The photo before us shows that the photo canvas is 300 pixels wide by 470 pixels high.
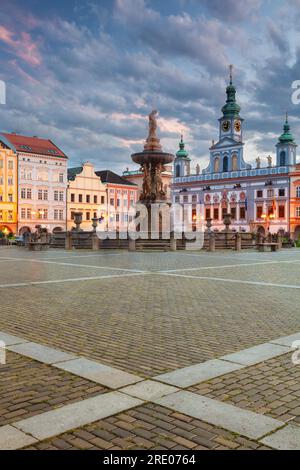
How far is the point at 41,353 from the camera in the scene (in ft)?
19.1

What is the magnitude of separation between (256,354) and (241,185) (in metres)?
82.2

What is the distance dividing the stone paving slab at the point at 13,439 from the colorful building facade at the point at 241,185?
250 ft

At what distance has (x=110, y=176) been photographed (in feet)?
281

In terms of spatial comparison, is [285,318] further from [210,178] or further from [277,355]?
[210,178]

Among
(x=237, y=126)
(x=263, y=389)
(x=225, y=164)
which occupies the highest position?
(x=237, y=126)

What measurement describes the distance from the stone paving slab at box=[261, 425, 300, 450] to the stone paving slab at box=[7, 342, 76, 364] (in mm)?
2743

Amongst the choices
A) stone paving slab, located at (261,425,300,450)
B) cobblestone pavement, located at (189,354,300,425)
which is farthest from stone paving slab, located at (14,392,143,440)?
stone paving slab, located at (261,425,300,450)

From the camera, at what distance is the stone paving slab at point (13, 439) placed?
337 cm

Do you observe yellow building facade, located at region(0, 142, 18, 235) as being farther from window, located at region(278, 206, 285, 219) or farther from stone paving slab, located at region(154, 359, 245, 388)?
stone paving slab, located at region(154, 359, 245, 388)

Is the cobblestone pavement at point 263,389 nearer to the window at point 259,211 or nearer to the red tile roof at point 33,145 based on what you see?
the red tile roof at point 33,145

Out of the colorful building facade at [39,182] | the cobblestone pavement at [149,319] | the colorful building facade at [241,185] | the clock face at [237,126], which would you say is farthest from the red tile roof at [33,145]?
the cobblestone pavement at [149,319]

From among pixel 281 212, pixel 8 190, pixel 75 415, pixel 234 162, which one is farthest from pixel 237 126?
pixel 75 415

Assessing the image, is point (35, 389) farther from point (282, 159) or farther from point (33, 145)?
point (282, 159)
